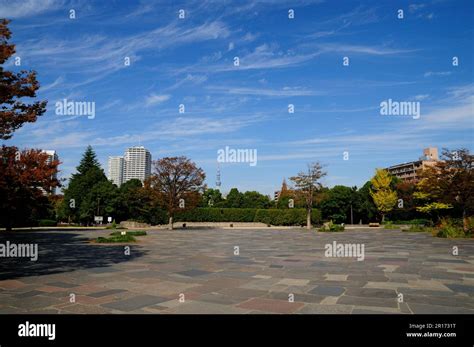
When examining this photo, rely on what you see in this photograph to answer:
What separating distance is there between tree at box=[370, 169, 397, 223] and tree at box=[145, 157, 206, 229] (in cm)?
3690

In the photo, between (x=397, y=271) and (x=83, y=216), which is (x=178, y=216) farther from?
(x=397, y=271)

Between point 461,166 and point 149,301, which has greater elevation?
point 461,166

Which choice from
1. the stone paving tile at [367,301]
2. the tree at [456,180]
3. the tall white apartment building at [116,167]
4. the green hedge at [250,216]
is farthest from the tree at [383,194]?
the tall white apartment building at [116,167]

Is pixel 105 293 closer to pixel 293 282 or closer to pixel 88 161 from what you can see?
pixel 293 282

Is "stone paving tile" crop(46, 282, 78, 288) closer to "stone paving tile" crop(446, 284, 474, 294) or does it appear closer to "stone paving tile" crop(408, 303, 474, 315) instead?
"stone paving tile" crop(408, 303, 474, 315)

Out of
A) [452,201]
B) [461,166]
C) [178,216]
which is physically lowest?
[178,216]

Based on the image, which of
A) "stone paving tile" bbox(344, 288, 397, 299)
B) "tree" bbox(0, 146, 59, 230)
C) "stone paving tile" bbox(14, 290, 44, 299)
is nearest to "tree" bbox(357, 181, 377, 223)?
"tree" bbox(0, 146, 59, 230)

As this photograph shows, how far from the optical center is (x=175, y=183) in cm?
3797

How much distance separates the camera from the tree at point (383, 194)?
5819 centimetres

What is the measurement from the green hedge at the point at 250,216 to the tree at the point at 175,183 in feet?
39.2

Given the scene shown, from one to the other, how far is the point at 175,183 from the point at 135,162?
395 ft

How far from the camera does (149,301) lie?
5629mm
